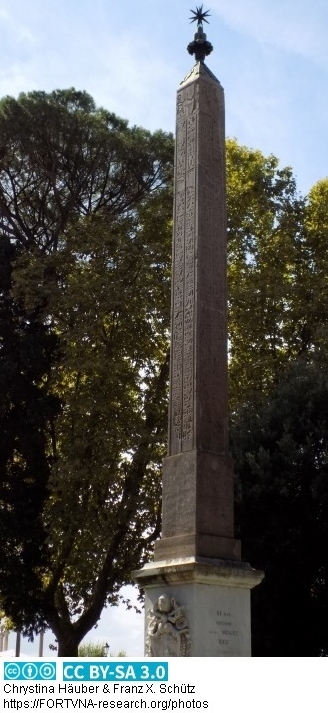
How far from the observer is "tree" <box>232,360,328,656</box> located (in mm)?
14570

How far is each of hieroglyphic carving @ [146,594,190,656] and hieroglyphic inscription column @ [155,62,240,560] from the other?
19.4 inches

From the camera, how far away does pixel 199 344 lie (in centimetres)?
915

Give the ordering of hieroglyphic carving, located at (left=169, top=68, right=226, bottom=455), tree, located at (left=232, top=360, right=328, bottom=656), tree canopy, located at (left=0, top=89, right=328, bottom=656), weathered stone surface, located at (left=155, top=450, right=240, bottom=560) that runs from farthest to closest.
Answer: tree canopy, located at (left=0, top=89, right=328, bottom=656)
tree, located at (left=232, top=360, right=328, bottom=656)
hieroglyphic carving, located at (left=169, top=68, right=226, bottom=455)
weathered stone surface, located at (left=155, top=450, right=240, bottom=560)

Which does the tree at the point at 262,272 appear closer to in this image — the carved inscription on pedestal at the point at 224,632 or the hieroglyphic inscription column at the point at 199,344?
the hieroglyphic inscription column at the point at 199,344

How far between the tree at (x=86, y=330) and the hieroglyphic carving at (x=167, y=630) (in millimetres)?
8790

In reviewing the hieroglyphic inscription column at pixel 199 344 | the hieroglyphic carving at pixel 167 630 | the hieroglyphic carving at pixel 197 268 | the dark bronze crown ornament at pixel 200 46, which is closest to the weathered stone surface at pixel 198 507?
the hieroglyphic inscription column at pixel 199 344

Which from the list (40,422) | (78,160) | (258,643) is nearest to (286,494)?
(258,643)

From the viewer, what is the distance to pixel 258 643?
1458 centimetres

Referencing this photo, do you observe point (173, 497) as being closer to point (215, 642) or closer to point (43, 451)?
point (215, 642)

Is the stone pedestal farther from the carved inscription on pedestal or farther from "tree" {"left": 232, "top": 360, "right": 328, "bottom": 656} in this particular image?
"tree" {"left": 232, "top": 360, "right": 328, "bottom": 656}

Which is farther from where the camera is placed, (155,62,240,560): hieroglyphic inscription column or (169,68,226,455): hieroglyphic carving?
(169,68,226,455): hieroglyphic carving

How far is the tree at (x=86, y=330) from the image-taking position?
1752 centimetres

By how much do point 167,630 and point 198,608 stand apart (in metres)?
0.34

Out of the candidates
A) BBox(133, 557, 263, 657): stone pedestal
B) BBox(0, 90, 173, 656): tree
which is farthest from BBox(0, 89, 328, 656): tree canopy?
BBox(133, 557, 263, 657): stone pedestal
